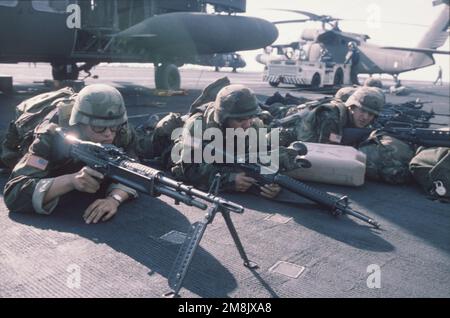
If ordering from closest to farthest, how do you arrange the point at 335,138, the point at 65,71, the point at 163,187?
the point at 163,187 → the point at 335,138 → the point at 65,71

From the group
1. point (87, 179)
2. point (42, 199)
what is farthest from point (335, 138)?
point (42, 199)

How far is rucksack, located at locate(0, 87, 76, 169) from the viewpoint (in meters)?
4.27

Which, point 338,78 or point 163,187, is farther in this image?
point 338,78

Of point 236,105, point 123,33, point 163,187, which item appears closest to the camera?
point 163,187

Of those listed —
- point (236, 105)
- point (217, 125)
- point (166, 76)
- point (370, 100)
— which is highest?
point (236, 105)

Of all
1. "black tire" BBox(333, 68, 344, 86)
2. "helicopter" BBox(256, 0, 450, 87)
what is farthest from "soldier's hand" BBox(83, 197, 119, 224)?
"black tire" BBox(333, 68, 344, 86)

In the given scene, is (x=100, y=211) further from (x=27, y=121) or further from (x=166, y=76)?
(x=166, y=76)

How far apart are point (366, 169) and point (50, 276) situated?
161 inches

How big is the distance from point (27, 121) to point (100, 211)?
141 centimetres

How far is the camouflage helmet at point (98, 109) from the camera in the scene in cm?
356

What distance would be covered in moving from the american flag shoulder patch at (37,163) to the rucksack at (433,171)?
410 centimetres

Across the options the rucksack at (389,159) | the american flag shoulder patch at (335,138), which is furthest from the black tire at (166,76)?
the rucksack at (389,159)

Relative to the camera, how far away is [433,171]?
4926mm

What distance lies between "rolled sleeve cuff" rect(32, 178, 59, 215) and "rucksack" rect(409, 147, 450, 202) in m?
4.03
